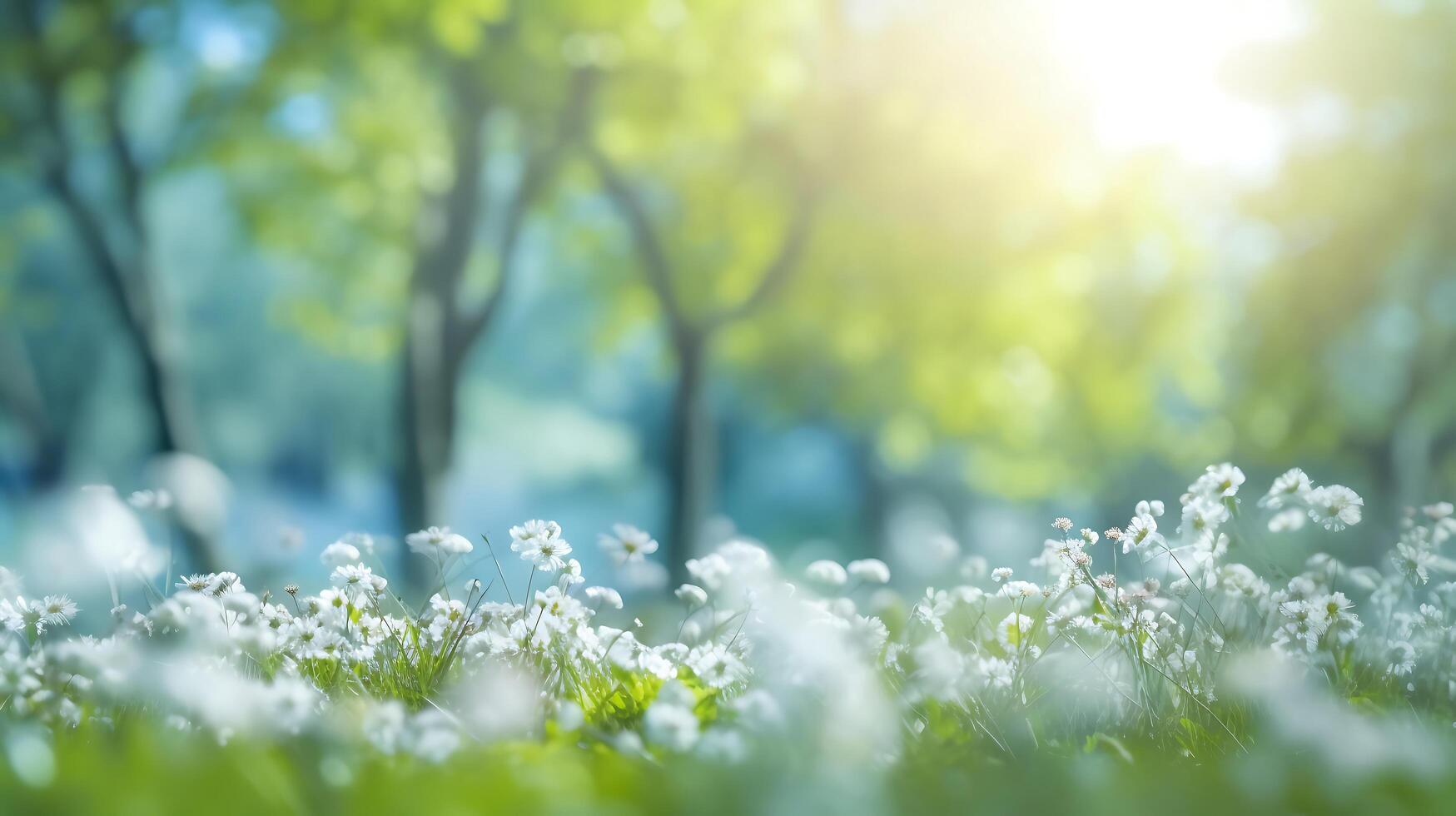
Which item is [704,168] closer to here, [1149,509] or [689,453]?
[689,453]

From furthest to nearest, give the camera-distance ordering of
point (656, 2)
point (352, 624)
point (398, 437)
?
1. point (398, 437)
2. point (656, 2)
3. point (352, 624)

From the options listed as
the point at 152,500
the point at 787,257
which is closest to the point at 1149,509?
the point at 152,500

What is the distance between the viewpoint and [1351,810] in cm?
183

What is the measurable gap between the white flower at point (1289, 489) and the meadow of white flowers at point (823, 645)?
14 millimetres

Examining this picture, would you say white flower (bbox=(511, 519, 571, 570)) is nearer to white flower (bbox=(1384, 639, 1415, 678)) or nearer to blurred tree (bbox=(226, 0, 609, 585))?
white flower (bbox=(1384, 639, 1415, 678))

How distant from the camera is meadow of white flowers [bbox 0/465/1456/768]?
10.5 feet

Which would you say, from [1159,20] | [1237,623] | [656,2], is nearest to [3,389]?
[656,2]

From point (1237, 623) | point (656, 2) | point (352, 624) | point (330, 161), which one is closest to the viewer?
point (352, 624)

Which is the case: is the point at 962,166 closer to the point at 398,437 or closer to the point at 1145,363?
the point at 1145,363

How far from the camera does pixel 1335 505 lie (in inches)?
145

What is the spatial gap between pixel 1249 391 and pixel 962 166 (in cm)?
854

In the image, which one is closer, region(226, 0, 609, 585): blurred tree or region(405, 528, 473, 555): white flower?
region(405, 528, 473, 555): white flower

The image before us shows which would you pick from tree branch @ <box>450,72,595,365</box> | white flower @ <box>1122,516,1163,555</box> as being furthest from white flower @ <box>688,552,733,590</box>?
tree branch @ <box>450,72,595,365</box>

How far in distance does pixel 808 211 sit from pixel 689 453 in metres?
2.80
